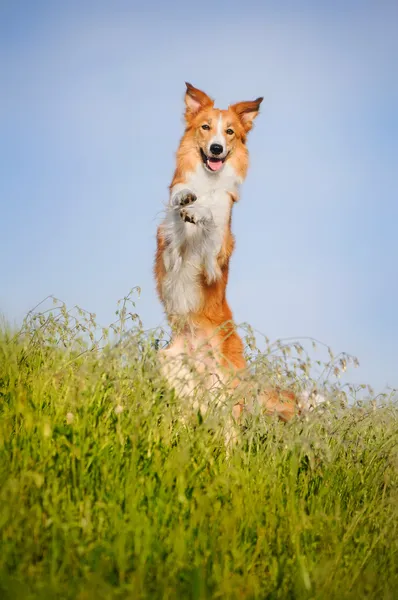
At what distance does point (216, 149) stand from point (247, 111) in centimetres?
70

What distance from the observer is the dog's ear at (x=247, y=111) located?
7105 mm

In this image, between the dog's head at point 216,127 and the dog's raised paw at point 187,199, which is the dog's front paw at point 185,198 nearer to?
the dog's raised paw at point 187,199

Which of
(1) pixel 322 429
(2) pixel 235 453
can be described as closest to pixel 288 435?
(2) pixel 235 453

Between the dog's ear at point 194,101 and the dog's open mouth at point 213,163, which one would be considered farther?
the dog's ear at point 194,101

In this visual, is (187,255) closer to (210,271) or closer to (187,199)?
(210,271)

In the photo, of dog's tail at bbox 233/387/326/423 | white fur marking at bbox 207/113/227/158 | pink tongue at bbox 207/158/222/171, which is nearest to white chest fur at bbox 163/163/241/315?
pink tongue at bbox 207/158/222/171

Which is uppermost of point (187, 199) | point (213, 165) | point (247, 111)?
point (247, 111)

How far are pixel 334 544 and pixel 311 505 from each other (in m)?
0.54

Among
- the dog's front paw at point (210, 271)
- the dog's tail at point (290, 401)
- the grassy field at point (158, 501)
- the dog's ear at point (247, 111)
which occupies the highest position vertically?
the dog's ear at point (247, 111)

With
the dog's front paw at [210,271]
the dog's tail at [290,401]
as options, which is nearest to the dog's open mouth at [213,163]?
the dog's front paw at [210,271]

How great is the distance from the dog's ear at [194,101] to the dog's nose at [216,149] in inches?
22.5

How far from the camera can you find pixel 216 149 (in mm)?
6801

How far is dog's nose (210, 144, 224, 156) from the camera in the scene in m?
6.79

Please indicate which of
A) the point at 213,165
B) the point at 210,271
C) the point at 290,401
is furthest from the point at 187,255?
the point at 290,401
